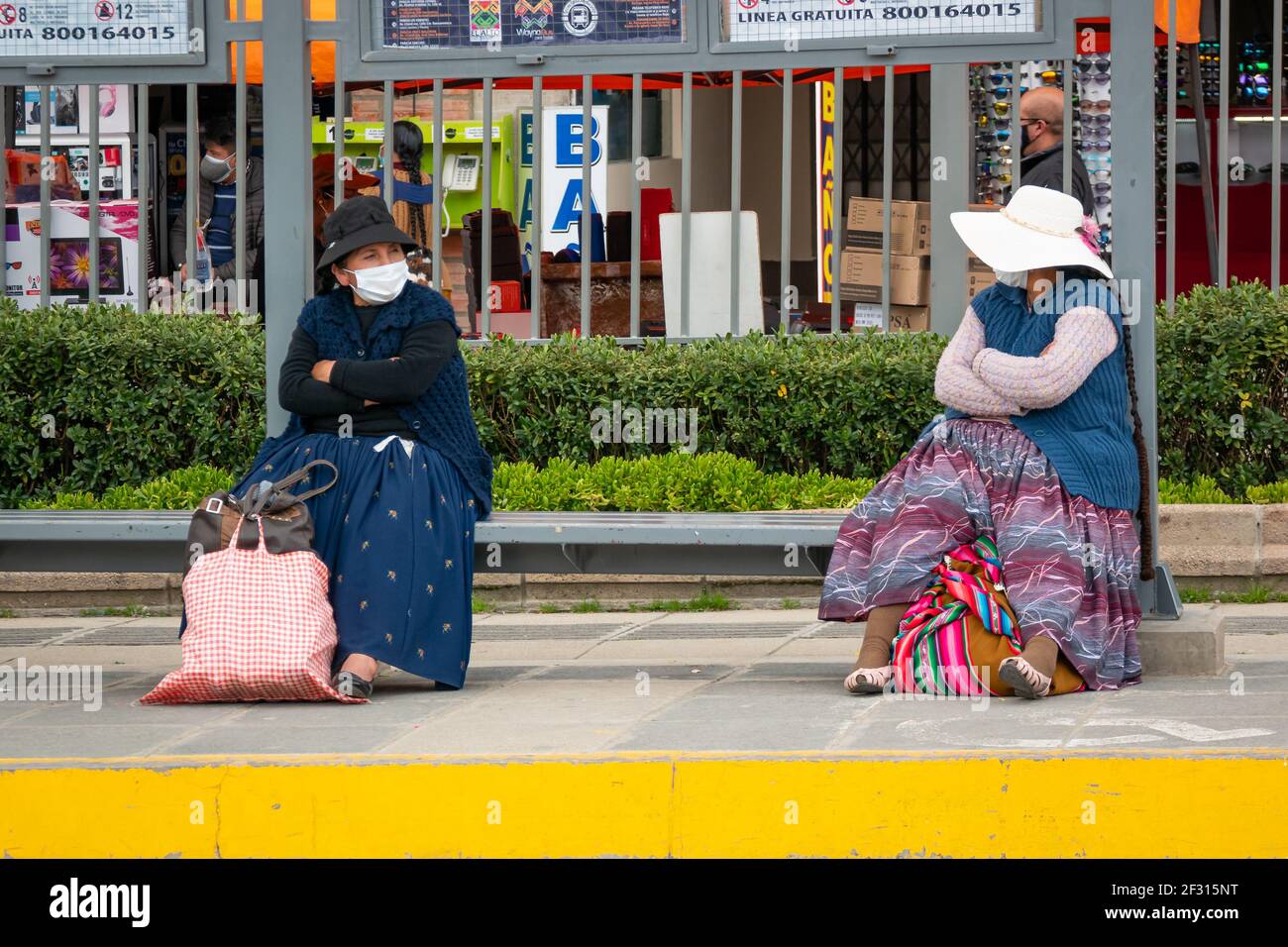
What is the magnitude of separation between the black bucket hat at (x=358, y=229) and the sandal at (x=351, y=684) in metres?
1.26

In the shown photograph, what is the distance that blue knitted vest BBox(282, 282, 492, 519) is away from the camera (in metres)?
5.66

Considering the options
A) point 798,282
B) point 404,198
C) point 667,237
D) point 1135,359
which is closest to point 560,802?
point 1135,359

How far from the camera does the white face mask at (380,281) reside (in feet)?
18.5

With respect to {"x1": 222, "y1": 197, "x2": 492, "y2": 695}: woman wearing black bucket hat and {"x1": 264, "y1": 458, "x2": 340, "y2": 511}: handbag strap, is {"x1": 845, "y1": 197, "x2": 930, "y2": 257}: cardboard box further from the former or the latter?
{"x1": 264, "y1": 458, "x2": 340, "y2": 511}: handbag strap

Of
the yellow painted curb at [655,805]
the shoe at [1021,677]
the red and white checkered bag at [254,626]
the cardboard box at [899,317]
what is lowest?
the yellow painted curb at [655,805]

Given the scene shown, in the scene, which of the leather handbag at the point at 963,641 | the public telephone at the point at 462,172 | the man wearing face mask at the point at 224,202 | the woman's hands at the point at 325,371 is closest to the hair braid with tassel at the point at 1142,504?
the leather handbag at the point at 963,641

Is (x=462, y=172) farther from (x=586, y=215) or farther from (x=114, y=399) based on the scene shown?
(x=114, y=399)

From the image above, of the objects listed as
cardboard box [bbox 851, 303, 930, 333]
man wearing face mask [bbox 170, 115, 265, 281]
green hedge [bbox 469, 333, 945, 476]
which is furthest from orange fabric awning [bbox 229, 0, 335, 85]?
cardboard box [bbox 851, 303, 930, 333]

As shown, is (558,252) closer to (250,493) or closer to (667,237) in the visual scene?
(667,237)

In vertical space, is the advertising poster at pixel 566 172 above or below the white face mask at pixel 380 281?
above

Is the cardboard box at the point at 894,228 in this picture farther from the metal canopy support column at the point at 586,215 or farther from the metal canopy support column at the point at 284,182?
the metal canopy support column at the point at 284,182

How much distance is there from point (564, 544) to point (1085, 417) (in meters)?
1.65

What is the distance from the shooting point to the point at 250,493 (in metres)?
5.38

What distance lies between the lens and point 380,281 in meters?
5.64
